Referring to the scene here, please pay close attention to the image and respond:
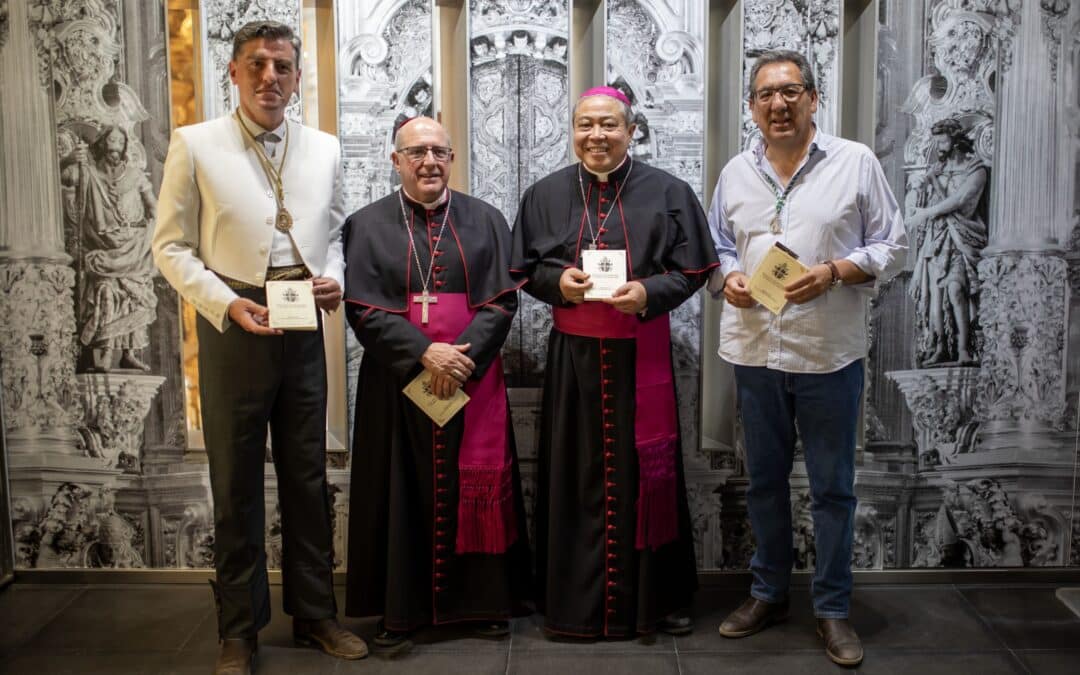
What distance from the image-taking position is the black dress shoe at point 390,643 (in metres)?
3.23

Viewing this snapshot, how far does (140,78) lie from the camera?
356cm

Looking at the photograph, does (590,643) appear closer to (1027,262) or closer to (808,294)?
(808,294)

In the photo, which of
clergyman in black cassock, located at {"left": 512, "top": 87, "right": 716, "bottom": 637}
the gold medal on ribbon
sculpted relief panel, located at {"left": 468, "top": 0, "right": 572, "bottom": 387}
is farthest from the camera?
sculpted relief panel, located at {"left": 468, "top": 0, "right": 572, "bottom": 387}

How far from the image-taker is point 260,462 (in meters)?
3.13

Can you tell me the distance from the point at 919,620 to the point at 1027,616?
396 mm

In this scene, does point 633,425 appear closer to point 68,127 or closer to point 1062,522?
point 1062,522

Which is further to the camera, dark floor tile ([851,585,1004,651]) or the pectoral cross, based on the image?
dark floor tile ([851,585,1004,651])

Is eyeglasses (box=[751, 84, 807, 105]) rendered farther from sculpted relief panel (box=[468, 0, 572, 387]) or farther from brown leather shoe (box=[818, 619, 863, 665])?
brown leather shoe (box=[818, 619, 863, 665])

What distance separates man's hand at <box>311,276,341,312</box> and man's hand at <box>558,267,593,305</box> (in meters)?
0.69

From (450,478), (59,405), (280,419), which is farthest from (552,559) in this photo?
(59,405)

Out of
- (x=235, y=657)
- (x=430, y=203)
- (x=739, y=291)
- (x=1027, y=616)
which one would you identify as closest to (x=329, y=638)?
(x=235, y=657)

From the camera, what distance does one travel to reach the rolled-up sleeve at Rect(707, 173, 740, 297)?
129 inches

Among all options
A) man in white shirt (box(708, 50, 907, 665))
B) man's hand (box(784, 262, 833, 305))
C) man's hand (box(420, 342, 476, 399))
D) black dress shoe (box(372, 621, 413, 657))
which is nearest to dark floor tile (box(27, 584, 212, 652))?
black dress shoe (box(372, 621, 413, 657))

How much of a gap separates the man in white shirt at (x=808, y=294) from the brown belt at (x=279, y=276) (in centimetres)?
130
